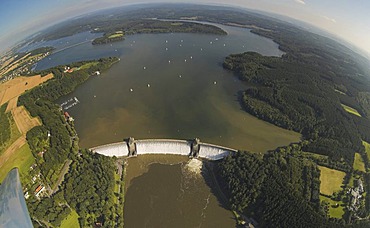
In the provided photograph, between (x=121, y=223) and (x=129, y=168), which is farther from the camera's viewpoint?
(x=129, y=168)

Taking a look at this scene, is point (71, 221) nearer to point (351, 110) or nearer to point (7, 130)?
point (7, 130)

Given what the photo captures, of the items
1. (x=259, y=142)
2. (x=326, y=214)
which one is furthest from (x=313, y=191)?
(x=259, y=142)

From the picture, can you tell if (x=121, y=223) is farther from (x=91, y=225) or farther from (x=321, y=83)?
(x=321, y=83)

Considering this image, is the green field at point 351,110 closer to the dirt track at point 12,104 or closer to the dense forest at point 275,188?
the dense forest at point 275,188

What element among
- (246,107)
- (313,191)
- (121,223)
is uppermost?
(246,107)

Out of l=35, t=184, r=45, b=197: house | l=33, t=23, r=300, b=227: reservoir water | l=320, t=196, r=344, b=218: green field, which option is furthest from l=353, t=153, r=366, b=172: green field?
l=35, t=184, r=45, b=197: house

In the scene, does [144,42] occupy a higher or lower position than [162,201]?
higher

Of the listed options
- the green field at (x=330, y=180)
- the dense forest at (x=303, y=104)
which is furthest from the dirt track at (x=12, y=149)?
the green field at (x=330, y=180)
